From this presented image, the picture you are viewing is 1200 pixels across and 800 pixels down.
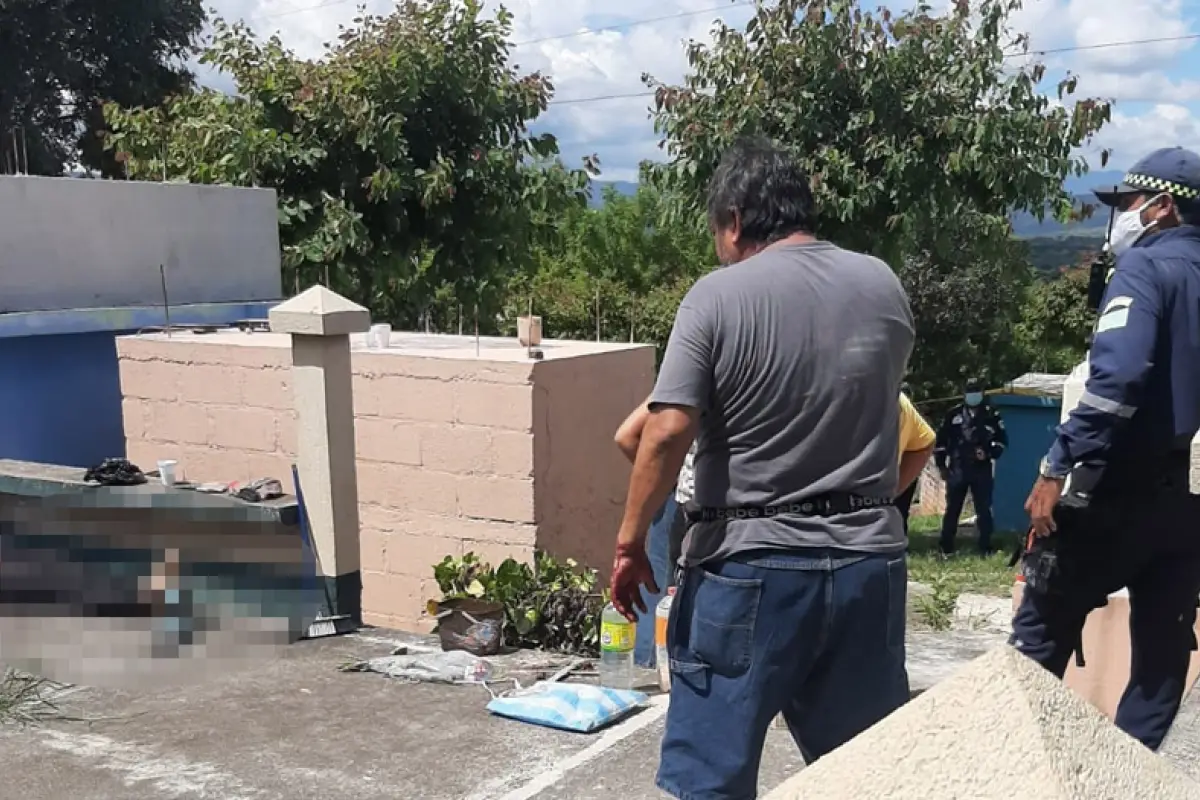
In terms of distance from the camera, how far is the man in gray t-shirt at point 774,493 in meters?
2.51

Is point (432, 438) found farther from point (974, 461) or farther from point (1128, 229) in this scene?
point (974, 461)

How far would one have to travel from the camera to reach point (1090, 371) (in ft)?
10.6

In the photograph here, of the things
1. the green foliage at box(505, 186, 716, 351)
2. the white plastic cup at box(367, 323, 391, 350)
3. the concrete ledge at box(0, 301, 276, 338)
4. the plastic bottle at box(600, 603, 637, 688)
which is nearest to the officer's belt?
the plastic bottle at box(600, 603, 637, 688)

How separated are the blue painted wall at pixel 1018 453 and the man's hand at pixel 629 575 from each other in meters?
13.2

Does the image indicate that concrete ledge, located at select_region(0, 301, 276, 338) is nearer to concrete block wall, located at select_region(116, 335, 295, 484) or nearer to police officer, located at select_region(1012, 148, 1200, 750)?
concrete block wall, located at select_region(116, 335, 295, 484)

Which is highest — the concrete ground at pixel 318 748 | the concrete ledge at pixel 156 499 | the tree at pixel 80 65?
the tree at pixel 80 65

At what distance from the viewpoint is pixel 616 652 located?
14.3 ft

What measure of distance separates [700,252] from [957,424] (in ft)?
52.5

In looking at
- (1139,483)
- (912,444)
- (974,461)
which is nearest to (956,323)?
(974,461)

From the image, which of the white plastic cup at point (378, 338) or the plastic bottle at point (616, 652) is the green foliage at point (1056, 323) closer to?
the white plastic cup at point (378, 338)

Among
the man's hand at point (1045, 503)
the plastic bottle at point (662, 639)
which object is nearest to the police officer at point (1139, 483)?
the man's hand at point (1045, 503)

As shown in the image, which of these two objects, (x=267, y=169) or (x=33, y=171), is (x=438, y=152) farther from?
(x=33, y=171)

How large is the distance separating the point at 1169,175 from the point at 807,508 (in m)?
1.78

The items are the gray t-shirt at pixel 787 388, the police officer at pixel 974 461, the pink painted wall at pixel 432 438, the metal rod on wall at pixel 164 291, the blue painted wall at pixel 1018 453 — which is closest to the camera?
the gray t-shirt at pixel 787 388
